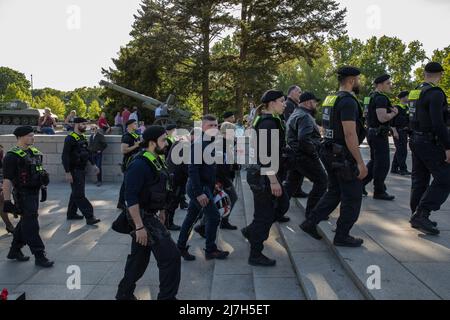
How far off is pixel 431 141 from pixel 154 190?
11.6 ft

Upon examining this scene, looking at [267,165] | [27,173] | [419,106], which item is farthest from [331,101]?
[27,173]

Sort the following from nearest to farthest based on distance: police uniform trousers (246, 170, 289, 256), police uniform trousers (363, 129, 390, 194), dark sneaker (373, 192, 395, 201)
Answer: police uniform trousers (246, 170, 289, 256) → police uniform trousers (363, 129, 390, 194) → dark sneaker (373, 192, 395, 201)

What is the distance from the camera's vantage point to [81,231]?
7.01 m

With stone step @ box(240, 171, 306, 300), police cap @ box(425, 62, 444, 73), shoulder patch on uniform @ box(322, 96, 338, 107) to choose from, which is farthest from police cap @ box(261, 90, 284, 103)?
police cap @ box(425, 62, 444, 73)

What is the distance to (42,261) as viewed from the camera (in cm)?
534

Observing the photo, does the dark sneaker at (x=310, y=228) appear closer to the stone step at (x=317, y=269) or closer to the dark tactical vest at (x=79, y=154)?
the stone step at (x=317, y=269)

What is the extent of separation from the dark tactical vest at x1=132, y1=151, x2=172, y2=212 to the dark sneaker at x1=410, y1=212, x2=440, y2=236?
3.28 metres

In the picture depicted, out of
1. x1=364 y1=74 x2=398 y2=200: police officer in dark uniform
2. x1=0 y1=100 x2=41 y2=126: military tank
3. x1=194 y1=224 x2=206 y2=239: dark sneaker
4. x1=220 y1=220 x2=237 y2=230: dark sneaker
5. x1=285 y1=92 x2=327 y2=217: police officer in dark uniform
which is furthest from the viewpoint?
x1=0 y1=100 x2=41 y2=126: military tank

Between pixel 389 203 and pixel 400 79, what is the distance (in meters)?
50.1

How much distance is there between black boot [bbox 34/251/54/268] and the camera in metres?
5.33

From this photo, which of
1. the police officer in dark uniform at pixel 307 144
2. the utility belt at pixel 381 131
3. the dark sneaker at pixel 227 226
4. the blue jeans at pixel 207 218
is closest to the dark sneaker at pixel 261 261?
the blue jeans at pixel 207 218

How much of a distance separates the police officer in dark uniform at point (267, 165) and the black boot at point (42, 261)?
8.69 feet

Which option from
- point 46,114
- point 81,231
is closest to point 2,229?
point 81,231

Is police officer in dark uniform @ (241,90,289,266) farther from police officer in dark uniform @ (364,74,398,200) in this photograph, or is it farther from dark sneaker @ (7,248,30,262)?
dark sneaker @ (7,248,30,262)
